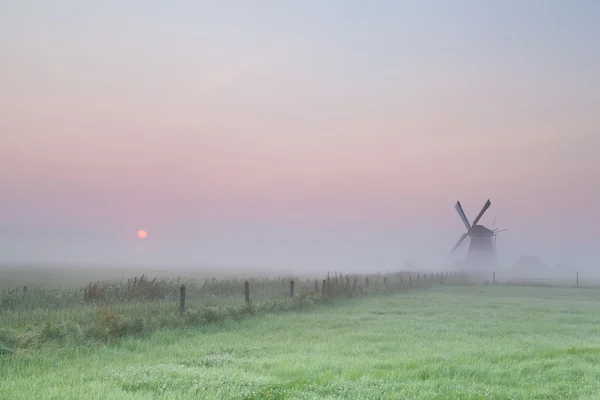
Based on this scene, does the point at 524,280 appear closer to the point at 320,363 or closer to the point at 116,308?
the point at 116,308

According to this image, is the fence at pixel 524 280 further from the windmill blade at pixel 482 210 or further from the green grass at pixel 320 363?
the green grass at pixel 320 363

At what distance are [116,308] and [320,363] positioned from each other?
11.2m

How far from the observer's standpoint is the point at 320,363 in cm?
1294

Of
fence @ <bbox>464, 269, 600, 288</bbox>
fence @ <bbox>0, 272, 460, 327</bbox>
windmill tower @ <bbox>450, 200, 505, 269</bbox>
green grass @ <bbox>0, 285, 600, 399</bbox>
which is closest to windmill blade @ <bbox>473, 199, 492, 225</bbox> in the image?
windmill tower @ <bbox>450, 200, 505, 269</bbox>

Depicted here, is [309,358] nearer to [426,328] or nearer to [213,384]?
[213,384]

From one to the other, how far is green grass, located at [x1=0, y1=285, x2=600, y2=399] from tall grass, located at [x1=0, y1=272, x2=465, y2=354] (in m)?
0.68

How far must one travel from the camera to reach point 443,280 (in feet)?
242

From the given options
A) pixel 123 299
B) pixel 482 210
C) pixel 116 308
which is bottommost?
pixel 123 299

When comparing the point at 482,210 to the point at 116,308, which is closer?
the point at 116,308

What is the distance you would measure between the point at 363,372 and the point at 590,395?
4.88 metres

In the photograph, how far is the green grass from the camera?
392 inches

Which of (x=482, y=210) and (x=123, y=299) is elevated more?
(x=482, y=210)

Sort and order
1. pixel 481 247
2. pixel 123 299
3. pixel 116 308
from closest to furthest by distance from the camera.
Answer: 1. pixel 116 308
2. pixel 123 299
3. pixel 481 247

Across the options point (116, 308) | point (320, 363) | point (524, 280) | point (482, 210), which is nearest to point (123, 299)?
point (116, 308)
